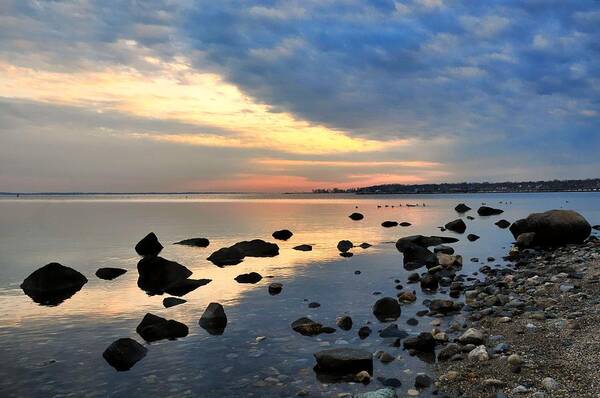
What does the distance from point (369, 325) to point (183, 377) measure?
5901 millimetres

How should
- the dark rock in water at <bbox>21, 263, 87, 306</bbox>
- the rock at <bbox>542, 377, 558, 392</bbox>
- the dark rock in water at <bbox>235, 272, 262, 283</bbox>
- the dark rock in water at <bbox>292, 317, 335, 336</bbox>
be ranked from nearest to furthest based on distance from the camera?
the rock at <bbox>542, 377, 558, 392</bbox> < the dark rock in water at <bbox>292, 317, 335, 336</bbox> < the dark rock in water at <bbox>21, 263, 87, 306</bbox> < the dark rock in water at <bbox>235, 272, 262, 283</bbox>

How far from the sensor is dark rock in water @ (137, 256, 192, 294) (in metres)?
21.8

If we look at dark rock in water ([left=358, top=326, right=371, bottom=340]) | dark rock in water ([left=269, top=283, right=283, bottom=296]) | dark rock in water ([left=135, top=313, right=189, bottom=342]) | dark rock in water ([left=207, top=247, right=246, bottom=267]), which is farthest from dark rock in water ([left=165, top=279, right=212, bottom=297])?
dark rock in water ([left=358, top=326, right=371, bottom=340])

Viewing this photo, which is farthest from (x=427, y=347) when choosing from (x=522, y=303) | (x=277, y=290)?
(x=277, y=290)

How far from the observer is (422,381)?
8.92 m

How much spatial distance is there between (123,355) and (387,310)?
8.06m

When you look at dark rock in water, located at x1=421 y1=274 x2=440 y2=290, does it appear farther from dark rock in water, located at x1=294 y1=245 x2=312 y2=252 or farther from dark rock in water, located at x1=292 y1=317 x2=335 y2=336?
dark rock in water, located at x1=294 y1=245 x2=312 y2=252

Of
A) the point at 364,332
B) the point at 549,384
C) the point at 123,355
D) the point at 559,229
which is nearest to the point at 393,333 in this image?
the point at 364,332

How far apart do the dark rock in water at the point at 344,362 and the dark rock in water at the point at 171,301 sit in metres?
9.16

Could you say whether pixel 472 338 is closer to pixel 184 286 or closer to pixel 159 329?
pixel 159 329

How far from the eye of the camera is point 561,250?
2745cm

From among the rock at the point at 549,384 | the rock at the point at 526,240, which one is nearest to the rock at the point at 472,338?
the rock at the point at 549,384

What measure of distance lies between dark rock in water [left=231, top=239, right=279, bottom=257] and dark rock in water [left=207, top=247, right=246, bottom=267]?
1198mm

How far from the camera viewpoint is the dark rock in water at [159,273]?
2180 cm
